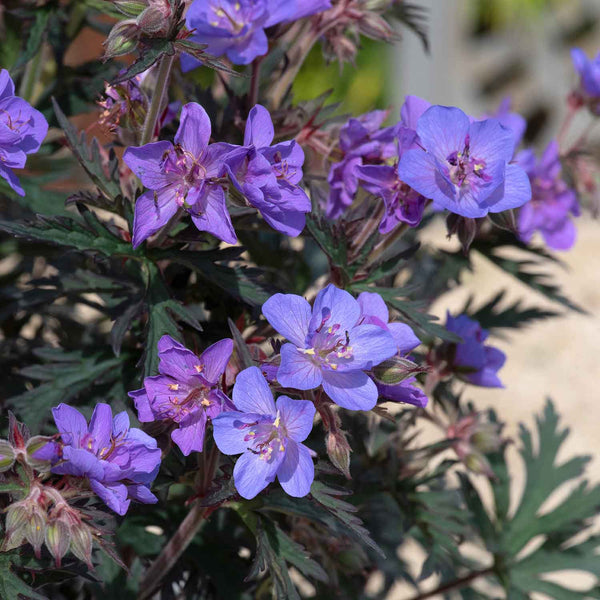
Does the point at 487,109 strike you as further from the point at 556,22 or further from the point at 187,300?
the point at 187,300

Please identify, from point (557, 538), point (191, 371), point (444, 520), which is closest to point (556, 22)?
point (557, 538)

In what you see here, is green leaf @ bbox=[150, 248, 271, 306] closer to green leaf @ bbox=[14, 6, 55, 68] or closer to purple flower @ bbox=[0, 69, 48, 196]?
purple flower @ bbox=[0, 69, 48, 196]

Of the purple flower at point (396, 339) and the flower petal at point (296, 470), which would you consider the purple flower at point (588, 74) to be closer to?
the purple flower at point (396, 339)

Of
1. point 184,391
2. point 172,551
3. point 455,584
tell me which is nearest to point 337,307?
point 184,391

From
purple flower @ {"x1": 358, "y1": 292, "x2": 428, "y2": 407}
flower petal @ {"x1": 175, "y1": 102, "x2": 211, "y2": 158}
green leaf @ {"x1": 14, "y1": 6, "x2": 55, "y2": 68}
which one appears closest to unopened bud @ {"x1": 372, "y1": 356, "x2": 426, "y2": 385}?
purple flower @ {"x1": 358, "y1": 292, "x2": 428, "y2": 407}

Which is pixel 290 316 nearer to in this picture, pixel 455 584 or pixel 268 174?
pixel 268 174

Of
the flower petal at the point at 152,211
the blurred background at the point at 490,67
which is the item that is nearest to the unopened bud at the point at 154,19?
the flower petal at the point at 152,211

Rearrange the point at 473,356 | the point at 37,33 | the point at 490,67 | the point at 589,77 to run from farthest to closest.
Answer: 1. the point at 490,67
2. the point at 589,77
3. the point at 37,33
4. the point at 473,356
